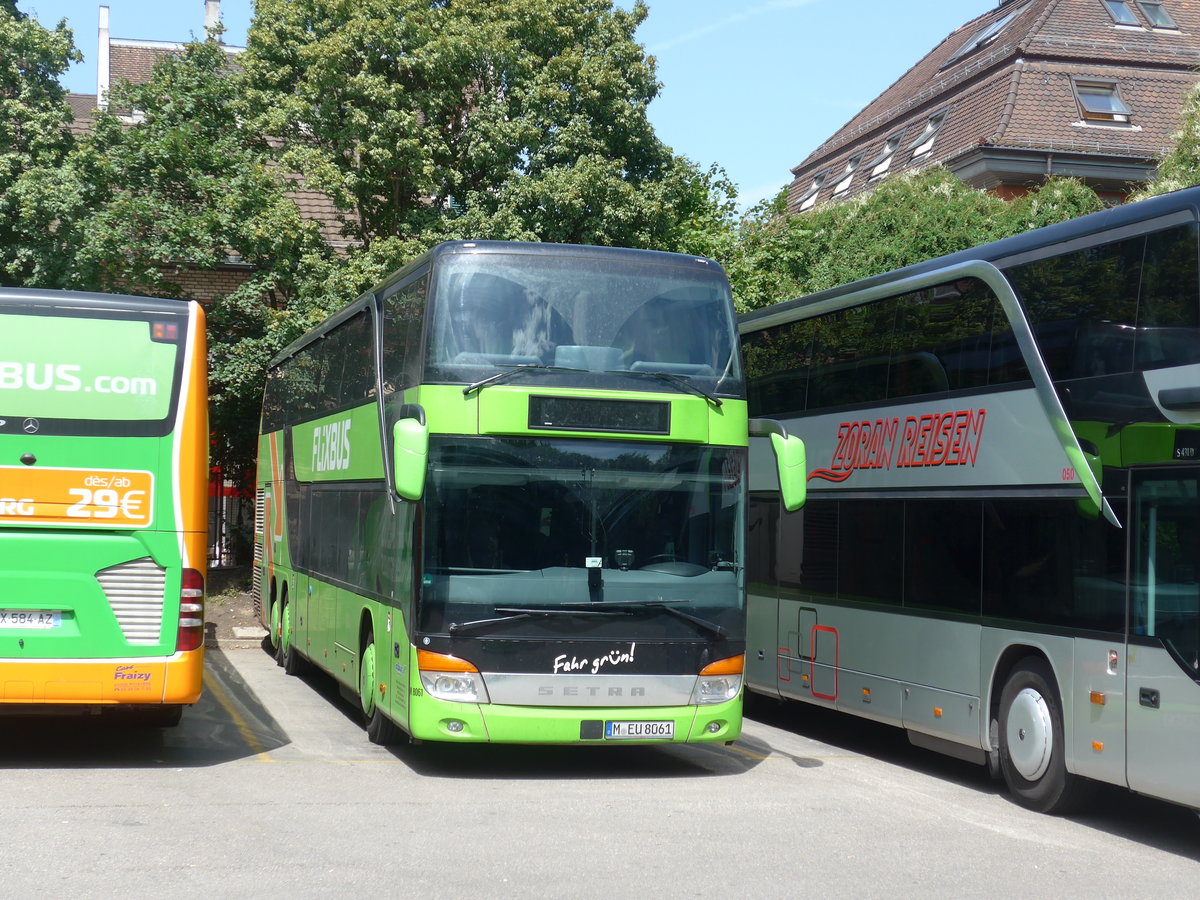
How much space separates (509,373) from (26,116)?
15.8 metres

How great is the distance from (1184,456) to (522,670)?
455 cm

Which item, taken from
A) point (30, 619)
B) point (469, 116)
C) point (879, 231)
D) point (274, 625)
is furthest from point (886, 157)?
point (30, 619)

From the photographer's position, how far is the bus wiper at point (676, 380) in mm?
10484

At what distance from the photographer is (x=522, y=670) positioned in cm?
1009

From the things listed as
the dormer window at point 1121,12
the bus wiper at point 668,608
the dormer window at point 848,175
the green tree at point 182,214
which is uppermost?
the dormer window at point 1121,12

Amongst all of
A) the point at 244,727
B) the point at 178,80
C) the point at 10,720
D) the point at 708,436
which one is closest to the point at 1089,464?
the point at 708,436

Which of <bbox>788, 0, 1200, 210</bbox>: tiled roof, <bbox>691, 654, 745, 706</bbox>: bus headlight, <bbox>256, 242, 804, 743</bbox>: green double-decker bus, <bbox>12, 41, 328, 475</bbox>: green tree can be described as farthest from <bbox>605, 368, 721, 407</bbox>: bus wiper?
<bbox>788, 0, 1200, 210</bbox>: tiled roof

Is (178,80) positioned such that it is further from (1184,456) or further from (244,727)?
(1184,456)

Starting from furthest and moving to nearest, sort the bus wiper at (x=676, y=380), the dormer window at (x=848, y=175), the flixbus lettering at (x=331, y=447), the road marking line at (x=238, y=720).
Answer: the dormer window at (x=848, y=175), the flixbus lettering at (x=331, y=447), the road marking line at (x=238, y=720), the bus wiper at (x=676, y=380)

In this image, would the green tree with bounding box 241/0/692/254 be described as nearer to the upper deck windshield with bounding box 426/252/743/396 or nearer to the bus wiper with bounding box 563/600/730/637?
the upper deck windshield with bounding box 426/252/743/396

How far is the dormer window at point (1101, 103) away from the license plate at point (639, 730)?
27795 mm

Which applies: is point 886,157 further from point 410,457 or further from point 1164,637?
point 1164,637

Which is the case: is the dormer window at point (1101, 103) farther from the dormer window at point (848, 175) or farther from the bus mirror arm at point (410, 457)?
the bus mirror arm at point (410, 457)

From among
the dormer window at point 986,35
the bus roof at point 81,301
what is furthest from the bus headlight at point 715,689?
the dormer window at point 986,35
